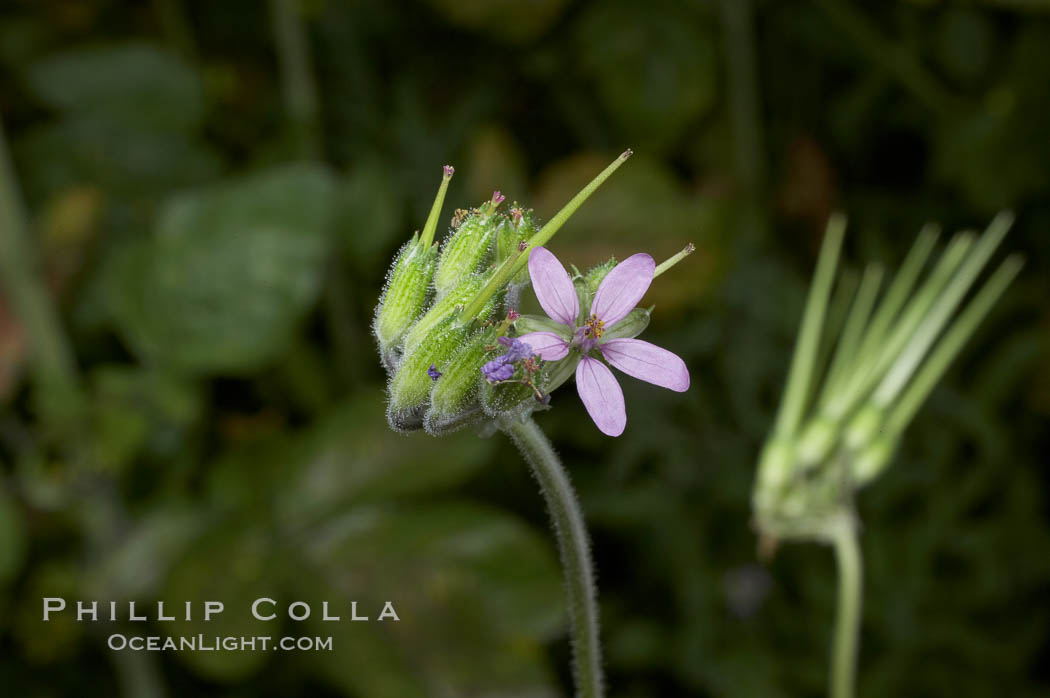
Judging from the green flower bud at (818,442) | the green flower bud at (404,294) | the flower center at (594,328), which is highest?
the green flower bud at (818,442)

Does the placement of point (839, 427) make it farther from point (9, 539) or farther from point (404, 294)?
point (9, 539)

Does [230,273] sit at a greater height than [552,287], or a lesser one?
greater

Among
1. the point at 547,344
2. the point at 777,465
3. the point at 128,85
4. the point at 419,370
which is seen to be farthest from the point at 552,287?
the point at 128,85

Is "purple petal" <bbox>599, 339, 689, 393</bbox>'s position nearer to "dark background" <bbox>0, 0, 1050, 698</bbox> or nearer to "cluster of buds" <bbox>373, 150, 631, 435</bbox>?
"cluster of buds" <bbox>373, 150, 631, 435</bbox>

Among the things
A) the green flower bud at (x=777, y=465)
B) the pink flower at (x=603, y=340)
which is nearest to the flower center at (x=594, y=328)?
the pink flower at (x=603, y=340)

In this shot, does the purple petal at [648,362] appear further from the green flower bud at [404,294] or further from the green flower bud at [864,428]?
the green flower bud at [864,428]
